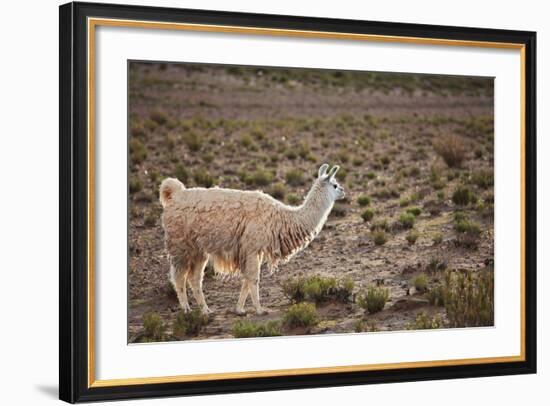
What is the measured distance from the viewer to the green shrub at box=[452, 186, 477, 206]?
12.3 meters

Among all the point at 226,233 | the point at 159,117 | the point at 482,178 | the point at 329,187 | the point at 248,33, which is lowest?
the point at 226,233

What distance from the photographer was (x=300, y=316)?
10672 millimetres

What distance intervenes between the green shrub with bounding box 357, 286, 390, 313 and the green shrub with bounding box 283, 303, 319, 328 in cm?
74

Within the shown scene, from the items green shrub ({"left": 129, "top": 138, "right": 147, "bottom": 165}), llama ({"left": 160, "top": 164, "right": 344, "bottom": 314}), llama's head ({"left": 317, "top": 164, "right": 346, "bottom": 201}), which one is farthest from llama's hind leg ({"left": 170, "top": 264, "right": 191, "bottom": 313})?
green shrub ({"left": 129, "top": 138, "right": 147, "bottom": 165})

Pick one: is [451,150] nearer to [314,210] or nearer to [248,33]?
[314,210]

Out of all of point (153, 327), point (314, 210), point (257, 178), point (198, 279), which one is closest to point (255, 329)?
point (198, 279)

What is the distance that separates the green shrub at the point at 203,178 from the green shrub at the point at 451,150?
3.48 metres

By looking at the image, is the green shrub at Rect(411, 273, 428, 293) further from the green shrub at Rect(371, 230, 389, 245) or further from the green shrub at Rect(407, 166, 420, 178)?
the green shrub at Rect(407, 166, 420, 178)

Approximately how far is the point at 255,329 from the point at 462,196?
3.70 metres

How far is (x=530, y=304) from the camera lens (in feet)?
36.3

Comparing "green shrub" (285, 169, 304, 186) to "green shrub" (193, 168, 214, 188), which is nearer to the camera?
"green shrub" (193, 168, 214, 188)

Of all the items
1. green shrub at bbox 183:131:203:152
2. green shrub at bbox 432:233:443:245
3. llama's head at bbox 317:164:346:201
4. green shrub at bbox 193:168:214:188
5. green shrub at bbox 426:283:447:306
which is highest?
green shrub at bbox 183:131:203:152

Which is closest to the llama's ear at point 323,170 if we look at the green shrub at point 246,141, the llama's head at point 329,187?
the llama's head at point 329,187

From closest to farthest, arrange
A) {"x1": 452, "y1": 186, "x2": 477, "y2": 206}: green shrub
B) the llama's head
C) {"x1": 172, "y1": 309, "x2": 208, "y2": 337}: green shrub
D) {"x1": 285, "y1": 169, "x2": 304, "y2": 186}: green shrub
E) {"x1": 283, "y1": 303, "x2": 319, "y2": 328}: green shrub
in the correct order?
1. {"x1": 172, "y1": 309, "x2": 208, "y2": 337}: green shrub
2. {"x1": 283, "y1": 303, "x2": 319, "y2": 328}: green shrub
3. the llama's head
4. {"x1": 452, "y1": 186, "x2": 477, "y2": 206}: green shrub
5. {"x1": 285, "y1": 169, "x2": 304, "y2": 186}: green shrub
